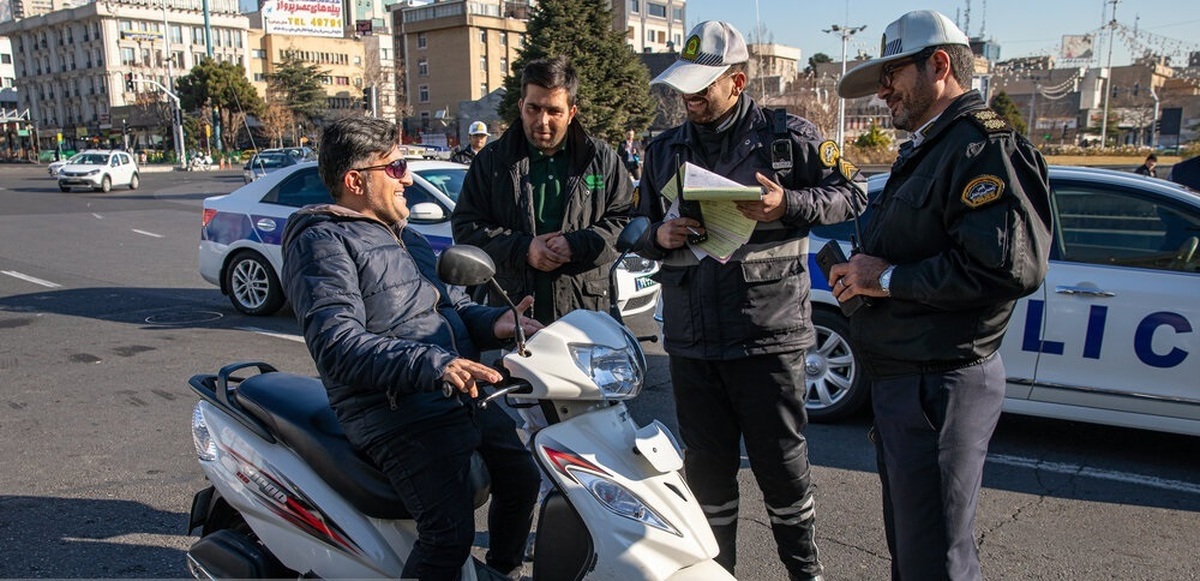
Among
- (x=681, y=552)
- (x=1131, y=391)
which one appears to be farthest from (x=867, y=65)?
(x=1131, y=391)

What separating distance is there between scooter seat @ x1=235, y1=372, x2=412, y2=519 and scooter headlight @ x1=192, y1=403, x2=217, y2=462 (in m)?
0.21

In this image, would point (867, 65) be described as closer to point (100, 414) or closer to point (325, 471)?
point (325, 471)

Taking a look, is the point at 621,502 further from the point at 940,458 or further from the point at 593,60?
the point at 593,60

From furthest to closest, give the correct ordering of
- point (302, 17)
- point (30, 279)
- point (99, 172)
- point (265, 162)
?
point (302, 17) → point (265, 162) → point (99, 172) → point (30, 279)

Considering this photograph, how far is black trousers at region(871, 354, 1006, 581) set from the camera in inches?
88.4

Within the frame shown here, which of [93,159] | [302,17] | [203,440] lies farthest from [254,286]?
[302,17]

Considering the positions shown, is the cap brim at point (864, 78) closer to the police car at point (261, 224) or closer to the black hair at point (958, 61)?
the black hair at point (958, 61)

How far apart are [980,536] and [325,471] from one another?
2786 mm

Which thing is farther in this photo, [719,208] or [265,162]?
[265,162]

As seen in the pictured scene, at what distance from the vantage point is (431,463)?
95.3 inches

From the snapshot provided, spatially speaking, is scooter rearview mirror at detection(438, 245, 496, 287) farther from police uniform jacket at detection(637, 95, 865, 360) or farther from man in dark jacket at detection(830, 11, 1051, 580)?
man in dark jacket at detection(830, 11, 1051, 580)

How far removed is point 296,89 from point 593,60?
4535cm

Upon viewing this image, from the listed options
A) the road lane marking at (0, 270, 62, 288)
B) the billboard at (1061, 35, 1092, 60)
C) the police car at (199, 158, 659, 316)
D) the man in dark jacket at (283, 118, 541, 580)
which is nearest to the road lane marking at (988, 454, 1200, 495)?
the man in dark jacket at (283, 118, 541, 580)

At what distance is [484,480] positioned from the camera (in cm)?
266
